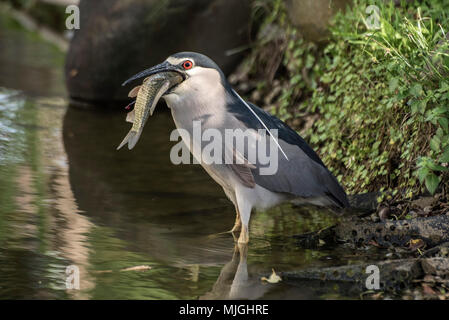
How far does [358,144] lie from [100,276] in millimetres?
2401

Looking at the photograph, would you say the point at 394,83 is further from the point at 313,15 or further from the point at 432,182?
the point at 313,15

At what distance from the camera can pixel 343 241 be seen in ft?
15.1

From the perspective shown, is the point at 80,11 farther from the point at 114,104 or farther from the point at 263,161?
the point at 263,161

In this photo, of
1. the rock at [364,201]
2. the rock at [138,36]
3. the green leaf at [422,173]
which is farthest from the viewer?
the rock at [138,36]

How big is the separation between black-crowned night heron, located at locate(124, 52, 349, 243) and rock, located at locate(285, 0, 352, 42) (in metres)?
2.04

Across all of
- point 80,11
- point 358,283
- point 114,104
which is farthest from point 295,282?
point 80,11

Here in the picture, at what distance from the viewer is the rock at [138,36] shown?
7.95 meters

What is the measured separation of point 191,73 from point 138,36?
3.54 metres

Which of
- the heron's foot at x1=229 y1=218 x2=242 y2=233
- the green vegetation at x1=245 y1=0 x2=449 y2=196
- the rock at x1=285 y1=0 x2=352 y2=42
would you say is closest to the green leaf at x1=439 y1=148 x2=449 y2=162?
the green vegetation at x1=245 y1=0 x2=449 y2=196

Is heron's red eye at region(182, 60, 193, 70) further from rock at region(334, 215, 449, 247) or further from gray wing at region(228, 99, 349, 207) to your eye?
rock at region(334, 215, 449, 247)

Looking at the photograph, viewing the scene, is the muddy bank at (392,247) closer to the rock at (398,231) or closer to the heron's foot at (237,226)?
the rock at (398,231)

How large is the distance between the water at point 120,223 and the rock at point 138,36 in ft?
2.14

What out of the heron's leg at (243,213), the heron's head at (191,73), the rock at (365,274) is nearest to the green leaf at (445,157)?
the rock at (365,274)

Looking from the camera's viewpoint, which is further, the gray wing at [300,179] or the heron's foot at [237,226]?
the heron's foot at [237,226]
